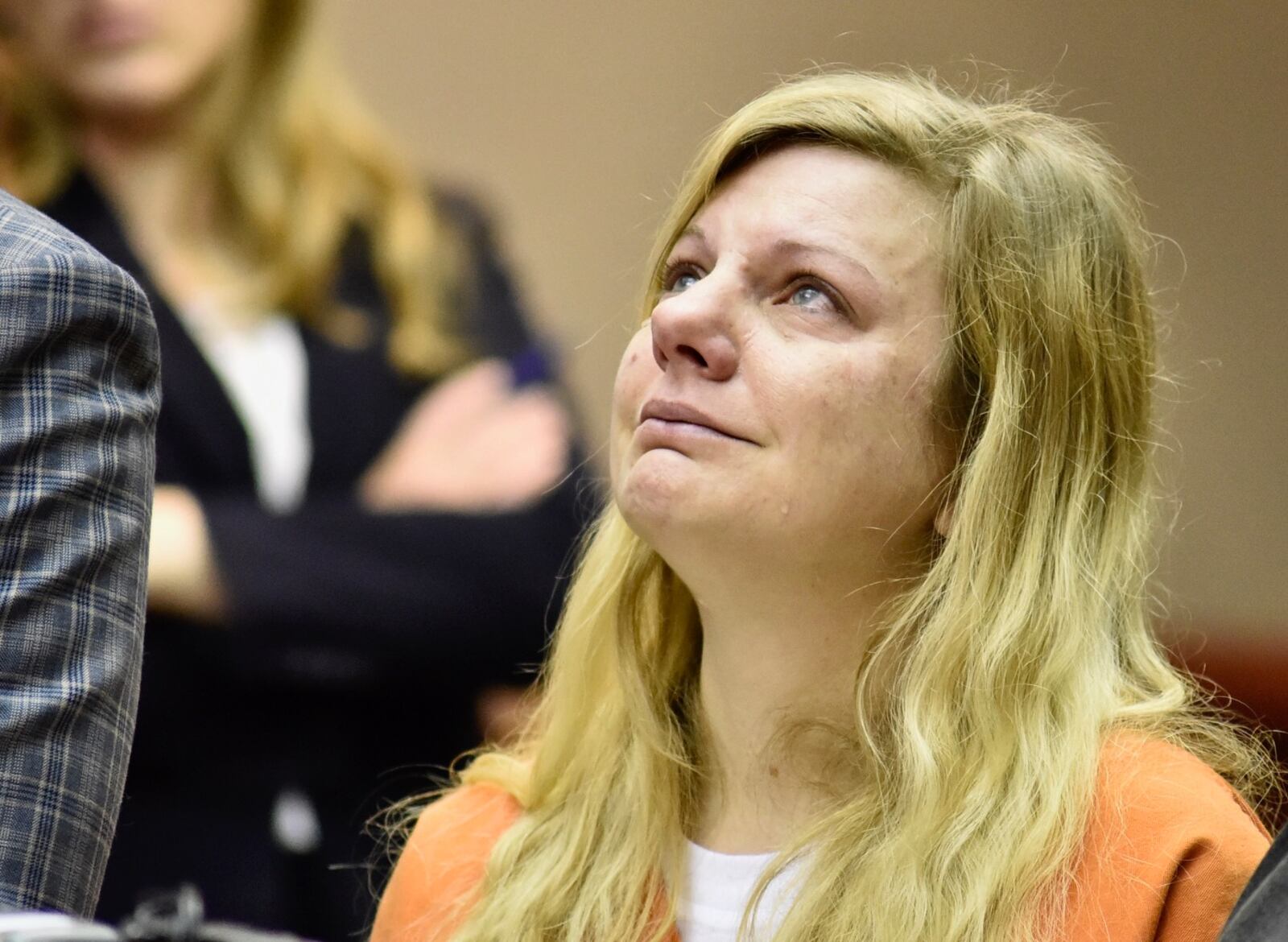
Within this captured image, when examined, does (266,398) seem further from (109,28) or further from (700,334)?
(700,334)

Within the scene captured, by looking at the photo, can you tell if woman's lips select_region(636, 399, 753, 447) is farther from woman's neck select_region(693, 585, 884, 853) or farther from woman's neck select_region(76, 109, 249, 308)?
woman's neck select_region(76, 109, 249, 308)

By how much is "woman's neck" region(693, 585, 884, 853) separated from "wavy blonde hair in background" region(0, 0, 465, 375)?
1201 millimetres

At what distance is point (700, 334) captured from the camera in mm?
1709

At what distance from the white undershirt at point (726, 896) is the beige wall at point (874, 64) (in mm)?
2572

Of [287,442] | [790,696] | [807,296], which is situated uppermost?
[807,296]

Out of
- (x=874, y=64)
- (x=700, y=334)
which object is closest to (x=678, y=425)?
(x=700, y=334)

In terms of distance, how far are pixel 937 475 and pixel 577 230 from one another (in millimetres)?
2789

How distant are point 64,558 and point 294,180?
5.29 ft

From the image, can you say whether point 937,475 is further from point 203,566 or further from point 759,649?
point 203,566

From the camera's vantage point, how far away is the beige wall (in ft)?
14.1

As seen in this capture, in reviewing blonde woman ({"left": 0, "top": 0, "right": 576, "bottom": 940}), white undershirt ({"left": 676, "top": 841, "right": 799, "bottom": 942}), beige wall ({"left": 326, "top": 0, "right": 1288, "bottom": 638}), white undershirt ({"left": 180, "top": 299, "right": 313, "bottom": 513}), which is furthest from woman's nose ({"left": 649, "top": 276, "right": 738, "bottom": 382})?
beige wall ({"left": 326, "top": 0, "right": 1288, "bottom": 638})

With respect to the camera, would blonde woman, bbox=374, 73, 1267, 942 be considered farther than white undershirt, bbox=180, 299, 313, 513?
No

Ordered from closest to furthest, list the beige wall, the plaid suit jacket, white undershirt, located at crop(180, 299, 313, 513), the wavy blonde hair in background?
the plaid suit jacket < white undershirt, located at crop(180, 299, 313, 513) < the wavy blonde hair in background < the beige wall

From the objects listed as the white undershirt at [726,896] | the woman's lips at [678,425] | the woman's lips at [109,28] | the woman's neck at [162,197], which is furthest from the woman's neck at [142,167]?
the white undershirt at [726,896]
